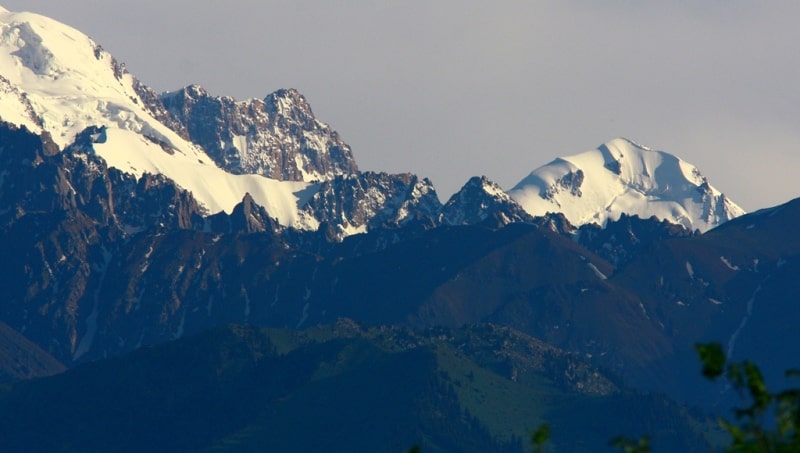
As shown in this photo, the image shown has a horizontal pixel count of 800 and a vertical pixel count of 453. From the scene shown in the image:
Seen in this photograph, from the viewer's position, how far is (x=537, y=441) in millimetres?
85062

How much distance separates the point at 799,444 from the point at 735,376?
3.78 m

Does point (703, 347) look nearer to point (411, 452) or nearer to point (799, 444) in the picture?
point (799, 444)

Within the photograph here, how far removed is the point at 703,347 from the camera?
81.9 meters

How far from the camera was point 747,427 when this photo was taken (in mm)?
82562

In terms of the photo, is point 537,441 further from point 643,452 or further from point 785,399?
point 785,399

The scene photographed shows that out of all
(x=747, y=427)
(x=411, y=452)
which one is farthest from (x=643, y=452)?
(x=411, y=452)

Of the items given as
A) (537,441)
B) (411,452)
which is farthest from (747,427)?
(411,452)

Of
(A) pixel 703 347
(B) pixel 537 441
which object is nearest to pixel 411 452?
(B) pixel 537 441

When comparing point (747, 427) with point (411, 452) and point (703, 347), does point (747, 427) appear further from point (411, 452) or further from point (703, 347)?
point (411, 452)

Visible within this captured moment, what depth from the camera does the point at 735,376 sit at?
271 feet

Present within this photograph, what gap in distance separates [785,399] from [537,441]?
1059 cm

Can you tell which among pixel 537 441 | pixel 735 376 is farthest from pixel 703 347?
pixel 537 441

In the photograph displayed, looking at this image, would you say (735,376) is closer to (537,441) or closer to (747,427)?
(747,427)

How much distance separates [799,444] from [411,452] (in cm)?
1637
